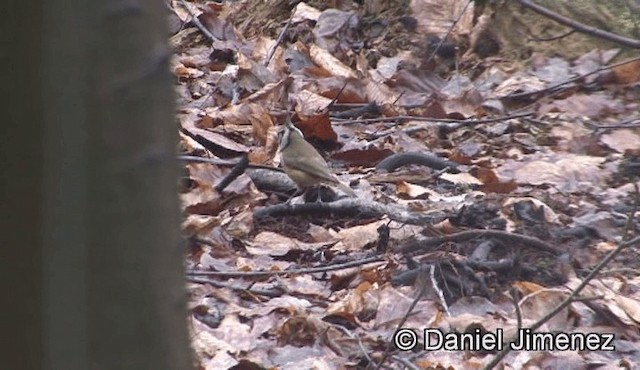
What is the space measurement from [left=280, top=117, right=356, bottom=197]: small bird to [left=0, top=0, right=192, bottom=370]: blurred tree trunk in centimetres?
370

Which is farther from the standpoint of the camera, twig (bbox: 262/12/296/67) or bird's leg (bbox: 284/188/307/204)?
twig (bbox: 262/12/296/67)

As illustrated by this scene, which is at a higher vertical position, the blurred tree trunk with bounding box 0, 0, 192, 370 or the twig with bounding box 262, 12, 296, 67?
the blurred tree trunk with bounding box 0, 0, 192, 370

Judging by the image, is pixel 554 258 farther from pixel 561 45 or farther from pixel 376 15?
pixel 376 15

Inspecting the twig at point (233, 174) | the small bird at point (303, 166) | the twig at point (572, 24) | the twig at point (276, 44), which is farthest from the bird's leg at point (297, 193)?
the twig at point (276, 44)

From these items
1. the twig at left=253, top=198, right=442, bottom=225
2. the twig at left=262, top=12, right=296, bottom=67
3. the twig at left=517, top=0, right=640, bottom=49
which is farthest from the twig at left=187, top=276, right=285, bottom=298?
the twig at left=262, top=12, right=296, bottom=67

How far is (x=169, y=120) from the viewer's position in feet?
3.93

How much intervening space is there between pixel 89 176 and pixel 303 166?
376 centimetres

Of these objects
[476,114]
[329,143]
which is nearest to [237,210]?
[329,143]

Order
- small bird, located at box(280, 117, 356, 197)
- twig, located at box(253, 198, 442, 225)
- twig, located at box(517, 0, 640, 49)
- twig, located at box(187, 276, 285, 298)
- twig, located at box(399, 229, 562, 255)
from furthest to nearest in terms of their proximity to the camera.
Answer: small bird, located at box(280, 117, 356, 197) → twig, located at box(253, 198, 442, 225) → twig, located at box(399, 229, 562, 255) → twig, located at box(187, 276, 285, 298) → twig, located at box(517, 0, 640, 49)

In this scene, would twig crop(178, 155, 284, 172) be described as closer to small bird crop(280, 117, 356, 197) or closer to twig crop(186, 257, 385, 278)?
small bird crop(280, 117, 356, 197)

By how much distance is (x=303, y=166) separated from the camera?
16.1 feet

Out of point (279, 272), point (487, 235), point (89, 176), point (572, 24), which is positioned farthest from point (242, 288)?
point (89, 176)

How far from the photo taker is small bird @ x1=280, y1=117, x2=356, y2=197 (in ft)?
16.1

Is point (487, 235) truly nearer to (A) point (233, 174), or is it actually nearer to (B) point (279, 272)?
(B) point (279, 272)
